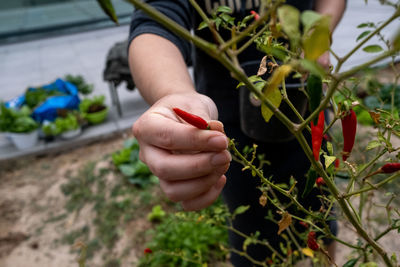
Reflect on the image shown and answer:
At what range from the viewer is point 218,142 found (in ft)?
1.41

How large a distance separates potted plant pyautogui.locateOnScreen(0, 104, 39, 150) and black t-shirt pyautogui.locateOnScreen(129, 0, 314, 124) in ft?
5.87

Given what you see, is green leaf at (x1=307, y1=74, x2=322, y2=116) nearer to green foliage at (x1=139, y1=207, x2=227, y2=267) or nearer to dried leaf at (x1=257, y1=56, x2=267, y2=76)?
dried leaf at (x1=257, y1=56, x2=267, y2=76)

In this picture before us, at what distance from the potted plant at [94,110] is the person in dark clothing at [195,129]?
1.76m

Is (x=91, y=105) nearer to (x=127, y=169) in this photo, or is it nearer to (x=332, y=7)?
(x=127, y=169)

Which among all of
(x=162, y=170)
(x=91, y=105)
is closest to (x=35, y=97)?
(x=91, y=105)

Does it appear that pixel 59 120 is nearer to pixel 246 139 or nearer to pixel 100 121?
pixel 100 121

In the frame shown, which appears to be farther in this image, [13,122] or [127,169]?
[13,122]

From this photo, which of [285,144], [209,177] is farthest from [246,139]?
[209,177]

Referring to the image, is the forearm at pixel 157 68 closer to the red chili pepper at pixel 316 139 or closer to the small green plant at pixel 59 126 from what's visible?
the red chili pepper at pixel 316 139

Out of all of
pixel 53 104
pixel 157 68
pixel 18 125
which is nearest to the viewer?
pixel 157 68

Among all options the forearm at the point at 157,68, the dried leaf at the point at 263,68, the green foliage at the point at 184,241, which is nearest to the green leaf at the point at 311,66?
the dried leaf at the point at 263,68

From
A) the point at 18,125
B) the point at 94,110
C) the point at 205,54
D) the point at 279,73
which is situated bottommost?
the point at 94,110

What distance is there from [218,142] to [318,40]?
25 cm

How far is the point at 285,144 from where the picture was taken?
1.07 m
